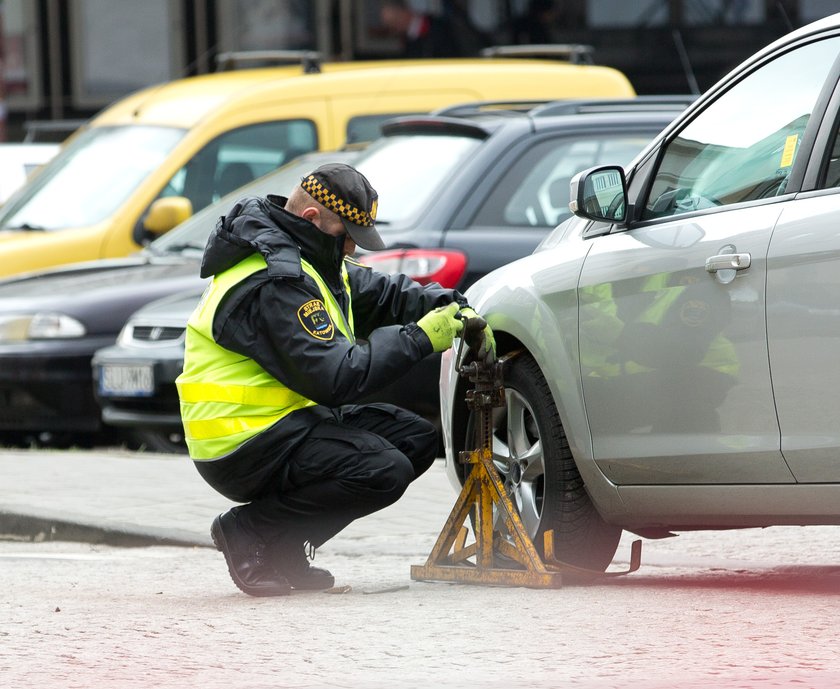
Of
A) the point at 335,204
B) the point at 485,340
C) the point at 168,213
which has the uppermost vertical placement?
the point at 335,204

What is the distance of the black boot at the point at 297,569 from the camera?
19.8 ft

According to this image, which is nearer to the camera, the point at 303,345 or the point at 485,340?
the point at 303,345

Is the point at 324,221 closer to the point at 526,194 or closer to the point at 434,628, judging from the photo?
the point at 434,628

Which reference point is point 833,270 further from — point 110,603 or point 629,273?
point 110,603

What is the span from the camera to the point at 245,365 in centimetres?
589

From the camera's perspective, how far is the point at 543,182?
899cm

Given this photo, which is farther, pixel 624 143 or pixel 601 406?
pixel 624 143

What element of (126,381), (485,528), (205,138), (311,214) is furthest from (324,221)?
(205,138)

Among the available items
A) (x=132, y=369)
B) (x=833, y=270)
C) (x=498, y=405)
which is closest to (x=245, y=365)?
(x=498, y=405)

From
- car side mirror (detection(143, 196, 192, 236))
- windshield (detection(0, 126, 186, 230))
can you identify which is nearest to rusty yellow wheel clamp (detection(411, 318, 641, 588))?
car side mirror (detection(143, 196, 192, 236))

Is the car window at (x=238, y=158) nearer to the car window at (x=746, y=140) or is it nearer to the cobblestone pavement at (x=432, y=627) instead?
the cobblestone pavement at (x=432, y=627)

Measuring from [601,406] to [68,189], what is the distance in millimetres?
6730

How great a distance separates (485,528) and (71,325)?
15.5 ft

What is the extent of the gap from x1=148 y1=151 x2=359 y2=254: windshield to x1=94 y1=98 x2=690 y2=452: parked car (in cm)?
56
